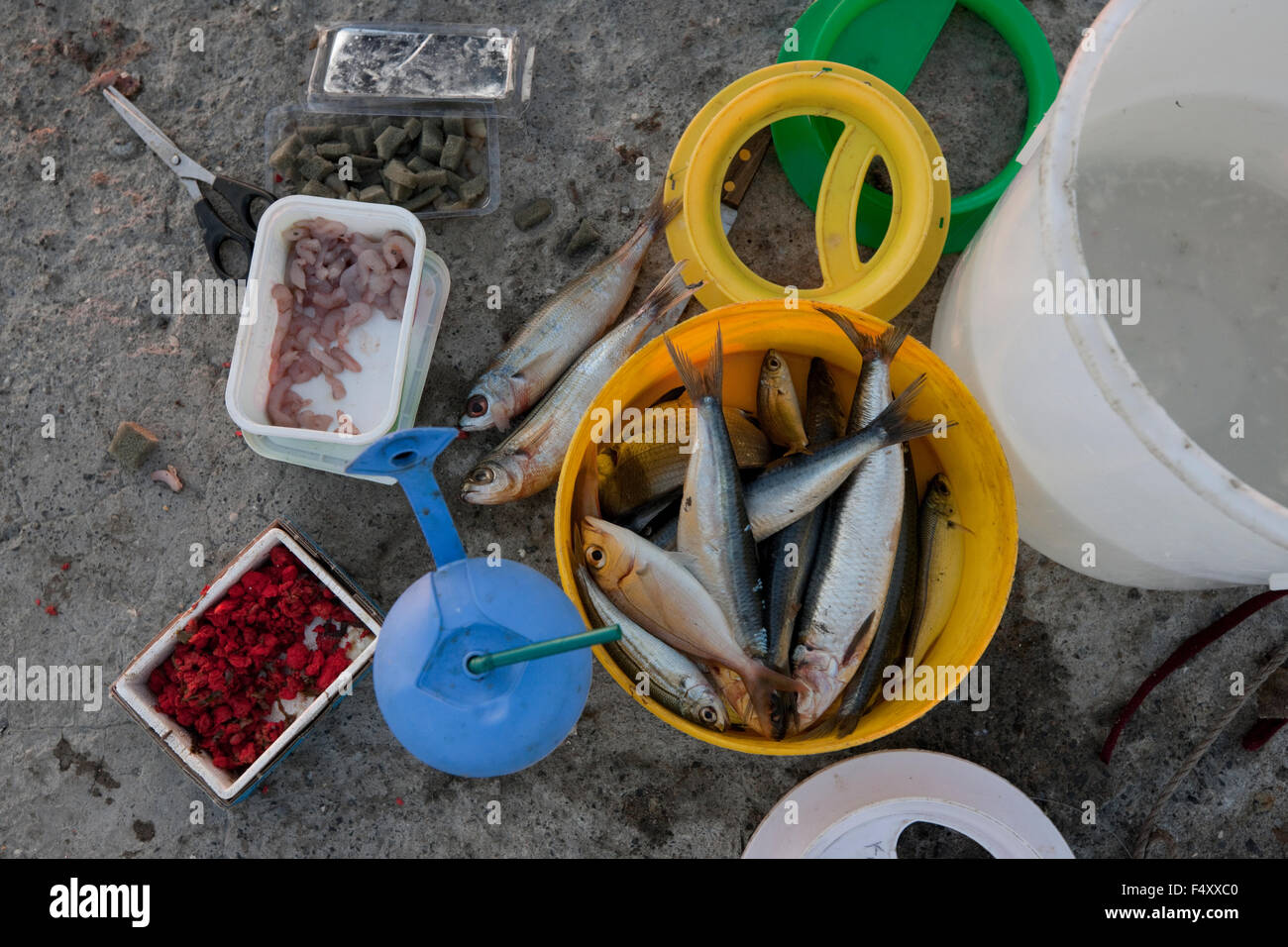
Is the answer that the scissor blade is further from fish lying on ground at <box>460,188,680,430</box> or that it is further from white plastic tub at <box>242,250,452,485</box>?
fish lying on ground at <box>460,188,680,430</box>

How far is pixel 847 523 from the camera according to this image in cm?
194

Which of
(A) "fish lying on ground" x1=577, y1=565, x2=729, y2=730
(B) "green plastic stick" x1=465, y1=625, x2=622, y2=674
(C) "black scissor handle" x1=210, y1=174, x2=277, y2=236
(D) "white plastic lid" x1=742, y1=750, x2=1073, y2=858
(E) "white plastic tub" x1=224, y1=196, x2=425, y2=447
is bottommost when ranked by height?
(D) "white plastic lid" x1=742, y1=750, x2=1073, y2=858

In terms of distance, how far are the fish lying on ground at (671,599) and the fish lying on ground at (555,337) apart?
50 cm

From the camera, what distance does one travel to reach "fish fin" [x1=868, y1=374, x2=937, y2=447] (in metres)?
1.85

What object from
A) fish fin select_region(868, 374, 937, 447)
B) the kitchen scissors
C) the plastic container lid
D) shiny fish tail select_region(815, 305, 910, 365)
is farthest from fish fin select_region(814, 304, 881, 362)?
the kitchen scissors

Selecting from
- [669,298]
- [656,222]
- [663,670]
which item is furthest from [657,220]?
[663,670]

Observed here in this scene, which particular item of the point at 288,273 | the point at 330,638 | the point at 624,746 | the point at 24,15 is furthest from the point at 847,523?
the point at 24,15

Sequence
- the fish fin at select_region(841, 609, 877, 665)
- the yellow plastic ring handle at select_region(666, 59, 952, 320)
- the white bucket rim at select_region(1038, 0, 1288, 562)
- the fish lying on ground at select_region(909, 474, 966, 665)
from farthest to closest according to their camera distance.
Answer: the yellow plastic ring handle at select_region(666, 59, 952, 320) → the fish lying on ground at select_region(909, 474, 966, 665) → the fish fin at select_region(841, 609, 877, 665) → the white bucket rim at select_region(1038, 0, 1288, 562)

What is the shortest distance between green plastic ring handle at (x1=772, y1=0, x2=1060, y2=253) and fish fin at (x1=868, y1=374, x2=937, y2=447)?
694 mm

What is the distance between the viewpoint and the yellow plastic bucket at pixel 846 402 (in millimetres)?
1812

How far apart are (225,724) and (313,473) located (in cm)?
70

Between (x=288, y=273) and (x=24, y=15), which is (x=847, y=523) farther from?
(x=24, y=15)

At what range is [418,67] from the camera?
2385 mm

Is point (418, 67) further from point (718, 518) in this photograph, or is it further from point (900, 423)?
point (900, 423)
